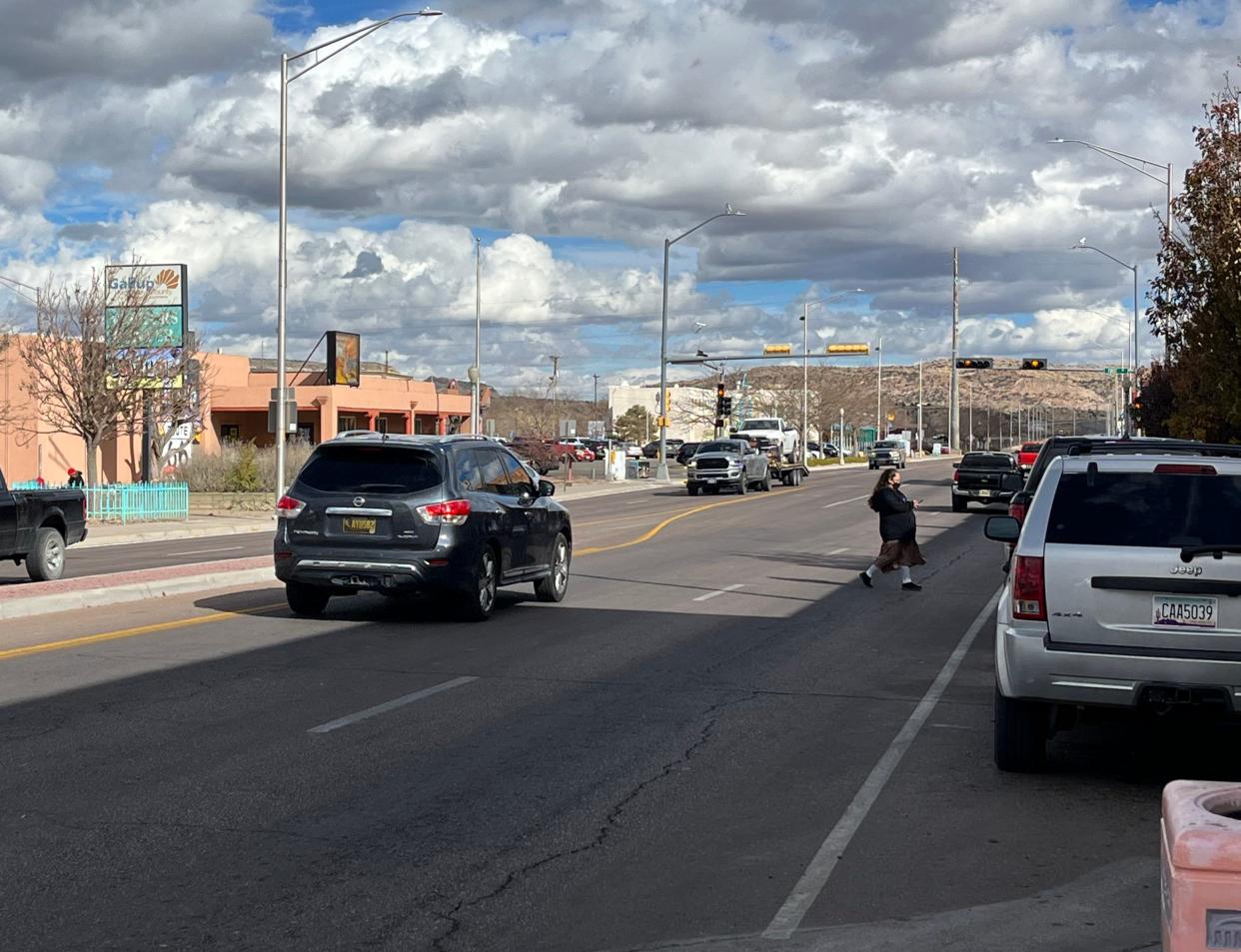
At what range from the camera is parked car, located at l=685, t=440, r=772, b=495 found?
5278 cm

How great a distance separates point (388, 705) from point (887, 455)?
218ft

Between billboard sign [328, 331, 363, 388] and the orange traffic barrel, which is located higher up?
billboard sign [328, 331, 363, 388]

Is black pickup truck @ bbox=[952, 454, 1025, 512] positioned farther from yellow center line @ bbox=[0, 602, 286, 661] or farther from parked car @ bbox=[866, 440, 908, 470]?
yellow center line @ bbox=[0, 602, 286, 661]

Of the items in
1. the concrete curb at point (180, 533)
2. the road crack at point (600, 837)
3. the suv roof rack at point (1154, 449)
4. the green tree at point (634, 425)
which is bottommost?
the concrete curb at point (180, 533)

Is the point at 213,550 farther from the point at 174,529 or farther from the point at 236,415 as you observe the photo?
the point at 236,415

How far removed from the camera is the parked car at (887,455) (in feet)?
235

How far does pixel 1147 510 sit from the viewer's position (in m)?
8.47

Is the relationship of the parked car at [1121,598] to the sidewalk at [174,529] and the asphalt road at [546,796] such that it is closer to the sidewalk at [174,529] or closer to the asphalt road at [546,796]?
the asphalt road at [546,796]

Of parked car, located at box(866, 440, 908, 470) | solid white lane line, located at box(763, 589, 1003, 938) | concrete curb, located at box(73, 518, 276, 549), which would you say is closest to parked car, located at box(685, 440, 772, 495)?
parked car, located at box(866, 440, 908, 470)

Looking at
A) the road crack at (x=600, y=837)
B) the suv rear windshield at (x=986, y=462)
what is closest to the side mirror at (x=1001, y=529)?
the road crack at (x=600, y=837)

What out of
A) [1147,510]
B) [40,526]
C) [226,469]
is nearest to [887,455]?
[226,469]

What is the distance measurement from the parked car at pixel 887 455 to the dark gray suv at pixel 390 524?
161 feet

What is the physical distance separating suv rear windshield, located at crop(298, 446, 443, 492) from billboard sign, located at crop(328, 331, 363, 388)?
200ft

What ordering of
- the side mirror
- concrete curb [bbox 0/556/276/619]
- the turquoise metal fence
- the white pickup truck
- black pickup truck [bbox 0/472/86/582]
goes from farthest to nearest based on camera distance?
the white pickup truck
the turquoise metal fence
black pickup truck [bbox 0/472/86/582]
concrete curb [bbox 0/556/276/619]
the side mirror
